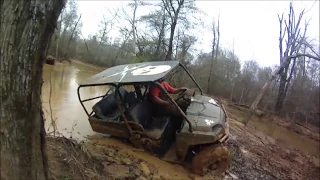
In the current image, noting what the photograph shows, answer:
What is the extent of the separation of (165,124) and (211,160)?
46.1 inches

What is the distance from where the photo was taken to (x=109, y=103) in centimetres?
716

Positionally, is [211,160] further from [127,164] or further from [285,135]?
[285,135]

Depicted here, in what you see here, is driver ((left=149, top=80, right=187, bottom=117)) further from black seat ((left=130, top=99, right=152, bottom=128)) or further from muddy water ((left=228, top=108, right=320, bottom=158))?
muddy water ((left=228, top=108, right=320, bottom=158))

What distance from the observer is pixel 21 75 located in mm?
2152

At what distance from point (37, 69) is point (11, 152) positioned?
659 mm

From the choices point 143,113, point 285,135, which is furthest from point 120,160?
point 285,135

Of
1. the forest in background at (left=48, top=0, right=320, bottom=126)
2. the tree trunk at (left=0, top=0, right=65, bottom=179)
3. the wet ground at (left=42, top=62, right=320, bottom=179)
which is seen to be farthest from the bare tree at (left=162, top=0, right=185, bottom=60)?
the tree trunk at (left=0, top=0, right=65, bottom=179)

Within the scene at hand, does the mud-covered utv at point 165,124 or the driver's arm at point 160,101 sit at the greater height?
the driver's arm at point 160,101

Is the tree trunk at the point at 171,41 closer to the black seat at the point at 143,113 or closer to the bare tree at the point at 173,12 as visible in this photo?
the bare tree at the point at 173,12

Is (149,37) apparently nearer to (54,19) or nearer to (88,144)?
(88,144)

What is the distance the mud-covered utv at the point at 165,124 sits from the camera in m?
5.68

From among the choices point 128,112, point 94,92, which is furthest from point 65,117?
point 94,92

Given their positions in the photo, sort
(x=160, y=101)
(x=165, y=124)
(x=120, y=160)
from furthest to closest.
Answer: (x=160, y=101) < (x=165, y=124) < (x=120, y=160)

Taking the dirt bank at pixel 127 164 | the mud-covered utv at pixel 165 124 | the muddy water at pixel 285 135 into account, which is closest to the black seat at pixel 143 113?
the mud-covered utv at pixel 165 124
